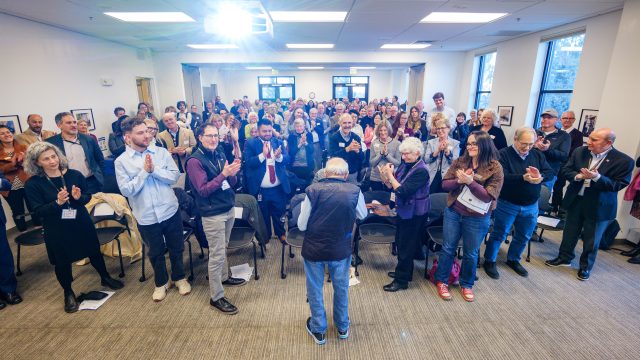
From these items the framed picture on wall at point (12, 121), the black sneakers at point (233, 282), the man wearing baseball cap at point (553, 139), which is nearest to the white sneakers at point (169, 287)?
the black sneakers at point (233, 282)

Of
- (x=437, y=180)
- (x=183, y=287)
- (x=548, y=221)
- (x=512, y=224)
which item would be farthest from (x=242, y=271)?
(x=548, y=221)

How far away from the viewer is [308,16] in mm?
5051

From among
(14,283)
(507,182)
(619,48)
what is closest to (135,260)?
(14,283)

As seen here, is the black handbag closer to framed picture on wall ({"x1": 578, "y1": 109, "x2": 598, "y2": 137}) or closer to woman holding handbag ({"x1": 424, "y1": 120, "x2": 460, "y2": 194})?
woman holding handbag ({"x1": 424, "y1": 120, "x2": 460, "y2": 194})

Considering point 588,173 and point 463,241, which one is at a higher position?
point 588,173

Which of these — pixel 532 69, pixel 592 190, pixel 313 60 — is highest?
pixel 313 60

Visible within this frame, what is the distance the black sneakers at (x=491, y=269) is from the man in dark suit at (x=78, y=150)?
4914 mm

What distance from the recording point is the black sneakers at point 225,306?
111 inches

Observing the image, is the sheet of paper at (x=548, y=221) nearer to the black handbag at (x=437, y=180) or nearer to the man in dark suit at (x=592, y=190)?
the man in dark suit at (x=592, y=190)

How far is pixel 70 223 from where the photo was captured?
9.16 ft

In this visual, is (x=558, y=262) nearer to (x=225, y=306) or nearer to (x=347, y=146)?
(x=347, y=146)

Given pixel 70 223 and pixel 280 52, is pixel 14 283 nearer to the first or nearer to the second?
pixel 70 223

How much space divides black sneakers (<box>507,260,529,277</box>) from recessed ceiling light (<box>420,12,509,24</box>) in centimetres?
385

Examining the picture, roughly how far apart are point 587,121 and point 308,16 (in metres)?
5.07
